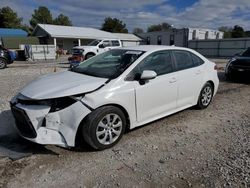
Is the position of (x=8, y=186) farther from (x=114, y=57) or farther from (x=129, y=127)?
(x=114, y=57)

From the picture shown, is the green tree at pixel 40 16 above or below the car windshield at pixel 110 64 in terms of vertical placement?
above

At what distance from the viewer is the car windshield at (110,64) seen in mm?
3719

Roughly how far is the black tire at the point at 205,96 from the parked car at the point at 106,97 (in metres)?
0.42

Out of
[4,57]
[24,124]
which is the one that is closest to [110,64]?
[24,124]

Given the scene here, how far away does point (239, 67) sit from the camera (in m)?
8.46

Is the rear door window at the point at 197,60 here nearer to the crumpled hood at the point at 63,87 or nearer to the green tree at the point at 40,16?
the crumpled hood at the point at 63,87

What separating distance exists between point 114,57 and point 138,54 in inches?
21.5

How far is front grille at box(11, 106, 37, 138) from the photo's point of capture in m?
3.10

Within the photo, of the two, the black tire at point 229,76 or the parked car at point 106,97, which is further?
the black tire at point 229,76

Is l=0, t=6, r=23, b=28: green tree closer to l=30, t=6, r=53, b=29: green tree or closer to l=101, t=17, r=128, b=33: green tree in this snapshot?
l=30, t=6, r=53, b=29: green tree

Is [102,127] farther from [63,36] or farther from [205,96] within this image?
[63,36]

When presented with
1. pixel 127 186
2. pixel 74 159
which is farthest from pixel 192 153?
pixel 74 159

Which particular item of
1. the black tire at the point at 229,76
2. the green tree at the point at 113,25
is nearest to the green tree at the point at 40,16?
the green tree at the point at 113,25

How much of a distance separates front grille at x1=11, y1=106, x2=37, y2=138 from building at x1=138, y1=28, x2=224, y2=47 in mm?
34198
